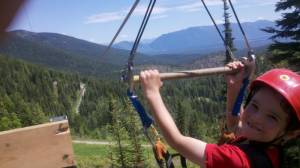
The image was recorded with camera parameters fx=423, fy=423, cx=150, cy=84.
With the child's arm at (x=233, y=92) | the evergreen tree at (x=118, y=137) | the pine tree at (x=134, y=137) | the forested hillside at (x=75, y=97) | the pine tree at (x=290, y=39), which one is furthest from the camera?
the forested hillside at (x=75, y=97)

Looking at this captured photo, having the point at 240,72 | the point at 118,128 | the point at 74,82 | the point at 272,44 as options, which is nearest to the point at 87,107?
the point at 74,82

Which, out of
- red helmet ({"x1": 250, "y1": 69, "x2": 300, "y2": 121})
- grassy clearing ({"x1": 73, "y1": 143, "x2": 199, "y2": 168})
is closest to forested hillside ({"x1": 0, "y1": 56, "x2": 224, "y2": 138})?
grassy clearing ({"x1": 73, "y1": 143, "x2": 199, "y2": 168})

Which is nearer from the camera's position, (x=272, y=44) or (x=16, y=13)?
(x=16, y=13)

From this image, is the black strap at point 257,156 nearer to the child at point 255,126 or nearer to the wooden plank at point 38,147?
the child at point 255,126

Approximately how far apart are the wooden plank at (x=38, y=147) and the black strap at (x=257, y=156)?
1021 mm

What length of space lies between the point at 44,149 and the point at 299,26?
63.8 ft

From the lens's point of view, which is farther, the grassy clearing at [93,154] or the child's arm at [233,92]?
the grassy clearing at [93,154]

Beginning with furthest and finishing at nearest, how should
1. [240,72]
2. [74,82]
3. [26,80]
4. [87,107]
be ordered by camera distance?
[74,82]
[87,107]
[26,80]
[240,72]

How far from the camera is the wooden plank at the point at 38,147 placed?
1409 mm

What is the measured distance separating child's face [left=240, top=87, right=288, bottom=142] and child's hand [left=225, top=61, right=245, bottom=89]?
48 cm

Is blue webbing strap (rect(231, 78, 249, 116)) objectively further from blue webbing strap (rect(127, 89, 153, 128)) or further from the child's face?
blue webbing strap (rect(127, 89, 153, 128))

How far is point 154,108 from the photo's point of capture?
2070 mm

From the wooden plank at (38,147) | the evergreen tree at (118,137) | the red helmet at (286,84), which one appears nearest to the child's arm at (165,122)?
the red helmet at (286,84)

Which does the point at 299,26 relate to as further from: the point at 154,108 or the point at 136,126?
the point at 154,108
